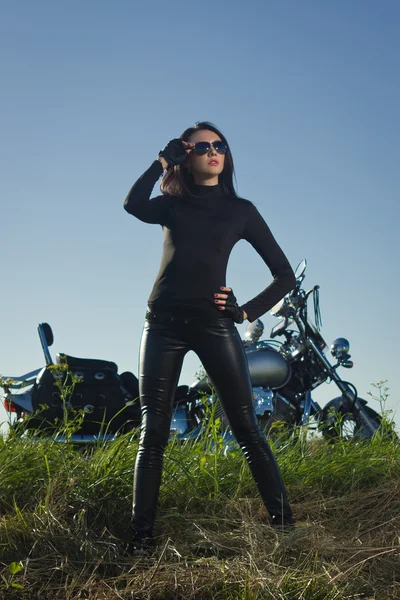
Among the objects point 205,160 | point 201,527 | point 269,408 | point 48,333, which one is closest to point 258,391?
point 269,408

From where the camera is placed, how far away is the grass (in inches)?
124

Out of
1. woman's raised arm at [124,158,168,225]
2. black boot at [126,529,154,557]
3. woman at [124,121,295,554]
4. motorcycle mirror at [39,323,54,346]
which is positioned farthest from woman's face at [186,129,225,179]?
motorcycle mirror at [39,323,54,346]

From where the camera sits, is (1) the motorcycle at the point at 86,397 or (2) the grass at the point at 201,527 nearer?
(2) the grass at the point at 201,527

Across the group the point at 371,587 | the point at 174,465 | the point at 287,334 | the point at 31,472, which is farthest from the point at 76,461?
the point at 287,334

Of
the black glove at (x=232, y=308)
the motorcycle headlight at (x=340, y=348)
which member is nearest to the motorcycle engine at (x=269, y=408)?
the motorcycle headlight at (x=340, y=348)

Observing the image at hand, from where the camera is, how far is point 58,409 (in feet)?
20.3

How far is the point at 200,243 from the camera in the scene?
382 cm

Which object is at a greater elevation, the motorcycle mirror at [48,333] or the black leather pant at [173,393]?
the motorcycle mirror at [48,333]

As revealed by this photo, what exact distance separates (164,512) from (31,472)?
847mm

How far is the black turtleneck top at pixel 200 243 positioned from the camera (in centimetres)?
374

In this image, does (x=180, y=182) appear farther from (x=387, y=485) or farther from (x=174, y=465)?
(x=387, y=485)

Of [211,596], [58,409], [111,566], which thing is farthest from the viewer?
[58,409]

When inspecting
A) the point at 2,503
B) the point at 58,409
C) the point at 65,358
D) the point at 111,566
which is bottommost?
the point at 111,566

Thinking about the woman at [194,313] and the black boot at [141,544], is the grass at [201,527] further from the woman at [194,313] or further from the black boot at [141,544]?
the woman at [194,313]
